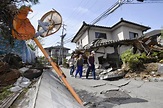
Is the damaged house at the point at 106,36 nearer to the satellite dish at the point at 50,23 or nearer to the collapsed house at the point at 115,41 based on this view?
the collapsed house at the point at 115,41

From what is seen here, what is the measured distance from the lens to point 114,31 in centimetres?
2305

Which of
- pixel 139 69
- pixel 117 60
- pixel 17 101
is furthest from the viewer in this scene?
pixel 117 60

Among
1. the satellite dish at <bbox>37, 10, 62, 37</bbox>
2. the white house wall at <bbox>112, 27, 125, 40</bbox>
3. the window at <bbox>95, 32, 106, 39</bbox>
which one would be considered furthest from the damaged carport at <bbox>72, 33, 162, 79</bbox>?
the white house wall at <bbox>112, 27, 125, 40</bbox>

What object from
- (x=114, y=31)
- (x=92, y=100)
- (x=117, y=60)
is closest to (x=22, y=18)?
(x=92, y=100)

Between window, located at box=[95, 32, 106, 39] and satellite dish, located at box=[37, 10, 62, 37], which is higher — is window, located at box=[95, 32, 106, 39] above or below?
above

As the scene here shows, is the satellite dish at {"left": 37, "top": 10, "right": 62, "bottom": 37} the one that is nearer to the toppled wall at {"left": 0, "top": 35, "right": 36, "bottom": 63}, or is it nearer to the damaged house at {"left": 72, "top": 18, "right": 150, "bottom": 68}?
the toppled wall at {"left": 0, "top": 35, "right": 36, "bottom": 63}

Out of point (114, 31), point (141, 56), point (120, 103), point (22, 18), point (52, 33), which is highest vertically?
point (114, 31)

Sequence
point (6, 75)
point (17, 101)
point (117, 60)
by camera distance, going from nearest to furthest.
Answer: point (17, 101) → point (6, 75) → point (117, 60)

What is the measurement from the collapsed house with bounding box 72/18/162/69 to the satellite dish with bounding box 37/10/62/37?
7.85 m

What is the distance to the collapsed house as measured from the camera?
1215 cm

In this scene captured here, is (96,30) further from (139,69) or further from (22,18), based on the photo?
(22,18)

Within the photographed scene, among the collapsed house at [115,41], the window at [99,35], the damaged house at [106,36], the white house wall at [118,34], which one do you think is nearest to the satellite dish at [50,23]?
the collapsed house at [115,41]

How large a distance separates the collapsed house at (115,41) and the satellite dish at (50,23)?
25.8 ft

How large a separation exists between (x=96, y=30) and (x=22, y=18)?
58.0 feet
